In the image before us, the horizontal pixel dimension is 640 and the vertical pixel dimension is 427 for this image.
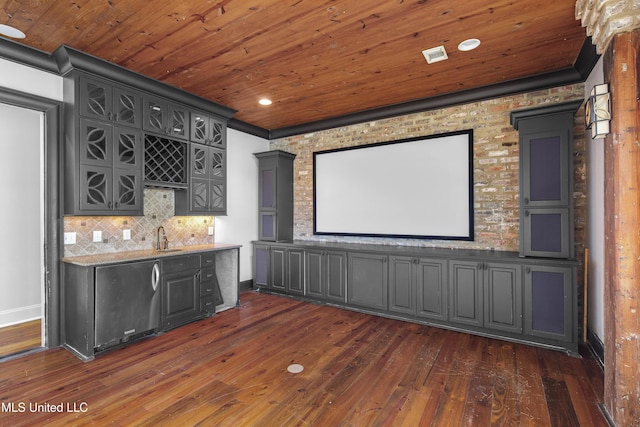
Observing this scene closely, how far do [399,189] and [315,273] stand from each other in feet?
5.77

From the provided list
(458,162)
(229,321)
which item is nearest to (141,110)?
(229,321)

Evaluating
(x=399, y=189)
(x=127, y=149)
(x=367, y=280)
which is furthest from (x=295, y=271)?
(x=127, y=149)

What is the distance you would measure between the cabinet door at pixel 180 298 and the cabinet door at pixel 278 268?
4.80 ft

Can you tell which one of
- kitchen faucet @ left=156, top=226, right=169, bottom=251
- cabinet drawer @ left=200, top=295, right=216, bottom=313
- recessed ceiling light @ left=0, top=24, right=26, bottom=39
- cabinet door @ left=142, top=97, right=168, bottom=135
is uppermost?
recessed ceiling light @ left=0, top=24, right=26, bottom=39

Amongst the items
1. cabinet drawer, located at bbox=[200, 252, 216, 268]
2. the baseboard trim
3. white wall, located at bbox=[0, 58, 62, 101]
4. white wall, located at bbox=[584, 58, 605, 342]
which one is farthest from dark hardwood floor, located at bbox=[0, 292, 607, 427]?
white wall, located at bbox=[0, 58, 62, 101]

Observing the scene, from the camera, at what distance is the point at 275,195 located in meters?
5.42

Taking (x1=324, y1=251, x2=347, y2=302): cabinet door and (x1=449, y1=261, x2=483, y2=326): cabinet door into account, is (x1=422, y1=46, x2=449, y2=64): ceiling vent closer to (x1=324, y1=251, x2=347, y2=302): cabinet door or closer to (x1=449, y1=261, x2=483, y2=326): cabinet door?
(x1=449, y1=261, x2=483, y2=326): cabinet door

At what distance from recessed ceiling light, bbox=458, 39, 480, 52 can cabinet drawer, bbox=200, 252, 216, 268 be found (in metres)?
3.66

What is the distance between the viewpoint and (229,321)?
398 centimetres

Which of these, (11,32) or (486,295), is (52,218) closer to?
(11,32)

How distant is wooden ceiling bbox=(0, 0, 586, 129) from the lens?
2422 mm

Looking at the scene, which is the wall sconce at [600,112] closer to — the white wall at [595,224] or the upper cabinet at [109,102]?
the white wall at [595,224]

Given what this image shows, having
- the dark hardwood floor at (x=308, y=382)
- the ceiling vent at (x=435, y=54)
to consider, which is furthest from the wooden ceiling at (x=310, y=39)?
the dark hardwood floor at (x=308, y=382)

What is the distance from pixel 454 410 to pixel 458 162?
9.73ft
